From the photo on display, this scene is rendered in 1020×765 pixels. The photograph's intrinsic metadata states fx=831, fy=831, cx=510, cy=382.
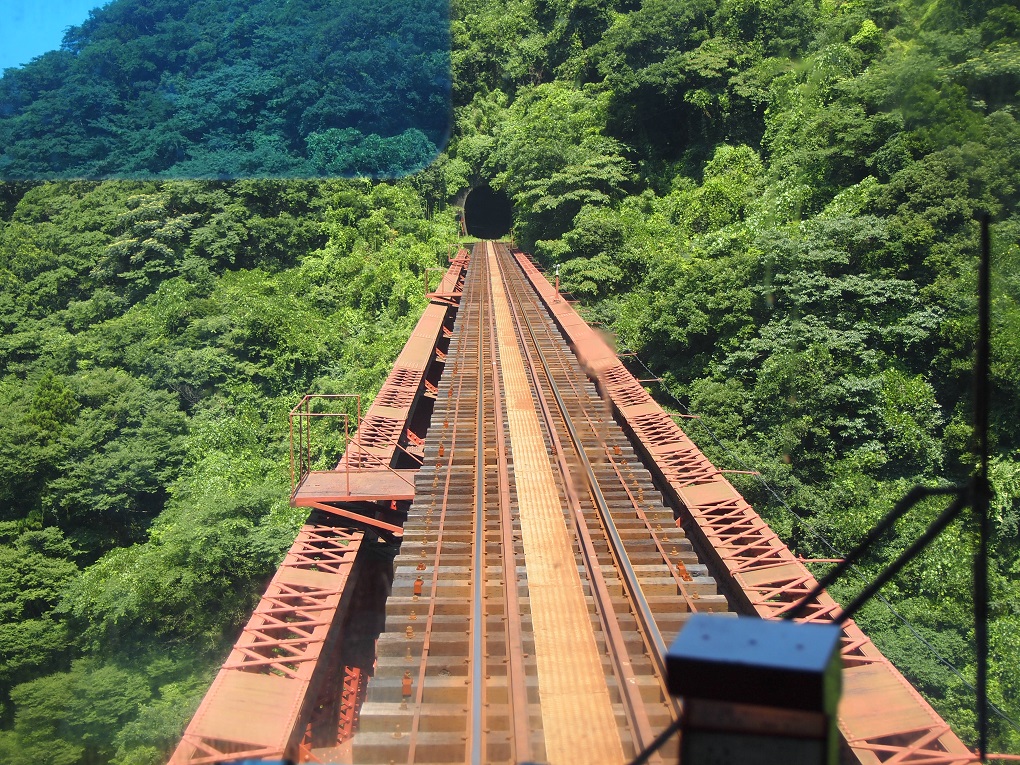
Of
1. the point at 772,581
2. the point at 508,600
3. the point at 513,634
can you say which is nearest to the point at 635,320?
the point at 772,581

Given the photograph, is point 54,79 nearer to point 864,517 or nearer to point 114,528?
point 114,528

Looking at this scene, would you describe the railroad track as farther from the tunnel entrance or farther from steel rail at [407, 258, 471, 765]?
the tunnel entrance

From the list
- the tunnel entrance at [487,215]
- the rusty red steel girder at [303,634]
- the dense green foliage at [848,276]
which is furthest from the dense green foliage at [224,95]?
the rusty red steel girder at [303,634]

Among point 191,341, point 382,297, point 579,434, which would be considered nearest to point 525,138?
point 382,297

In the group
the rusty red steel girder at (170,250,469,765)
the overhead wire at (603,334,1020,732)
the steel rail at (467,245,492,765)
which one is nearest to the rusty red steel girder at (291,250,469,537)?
the rusty red steel girder at (170,250,469,765)

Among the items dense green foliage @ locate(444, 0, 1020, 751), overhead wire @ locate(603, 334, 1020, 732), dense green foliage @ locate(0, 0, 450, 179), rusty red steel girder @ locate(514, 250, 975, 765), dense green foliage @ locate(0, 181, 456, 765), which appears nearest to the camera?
rusty red steel girder @ locate(514, 250, 975, 765)

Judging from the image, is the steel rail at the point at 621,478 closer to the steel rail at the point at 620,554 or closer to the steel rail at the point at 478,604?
the steel rail at the point at 620,554
